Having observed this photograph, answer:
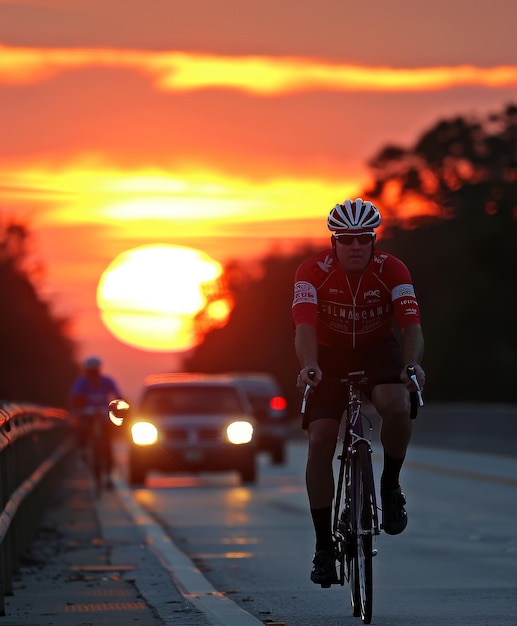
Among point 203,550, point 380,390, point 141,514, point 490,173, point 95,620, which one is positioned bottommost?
point 95,620

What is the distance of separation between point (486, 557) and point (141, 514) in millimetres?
6661

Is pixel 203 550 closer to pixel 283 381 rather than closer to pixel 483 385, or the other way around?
pixel 483 385

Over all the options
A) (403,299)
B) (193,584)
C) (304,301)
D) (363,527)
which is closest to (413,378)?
(403,299)

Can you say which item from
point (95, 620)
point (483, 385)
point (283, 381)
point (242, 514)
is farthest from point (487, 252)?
point (95, 620)

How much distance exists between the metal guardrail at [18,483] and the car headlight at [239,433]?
7.43 meters

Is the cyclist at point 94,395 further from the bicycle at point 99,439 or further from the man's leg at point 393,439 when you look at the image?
the man's leg at point 393,439

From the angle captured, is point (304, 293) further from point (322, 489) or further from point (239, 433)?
point (239, 433)

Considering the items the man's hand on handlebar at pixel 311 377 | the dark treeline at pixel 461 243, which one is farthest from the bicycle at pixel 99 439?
the dark treeline at pixel 461 243

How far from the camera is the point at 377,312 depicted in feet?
30.3

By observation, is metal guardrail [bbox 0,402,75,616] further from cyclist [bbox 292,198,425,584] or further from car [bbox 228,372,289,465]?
car [bbox 228,372,289,465]

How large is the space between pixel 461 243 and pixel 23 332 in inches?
1089

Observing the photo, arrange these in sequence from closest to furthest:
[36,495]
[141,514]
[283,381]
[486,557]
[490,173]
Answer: [486,557] → [36,495] → [141,514] → [490,173] → [283,381]

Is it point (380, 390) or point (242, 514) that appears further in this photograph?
point (242, 514)

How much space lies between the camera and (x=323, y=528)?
9312mm
